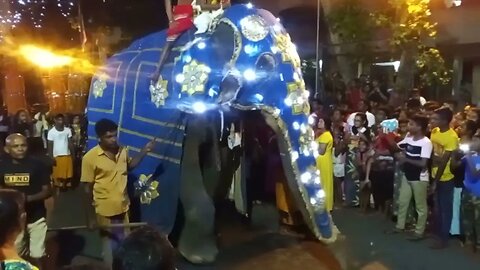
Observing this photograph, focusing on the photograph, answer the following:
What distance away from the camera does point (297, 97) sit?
6.43 metres

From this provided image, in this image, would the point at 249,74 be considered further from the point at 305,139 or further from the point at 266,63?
the point at 305,139

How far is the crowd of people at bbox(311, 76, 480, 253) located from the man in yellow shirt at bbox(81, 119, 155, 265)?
2910 millimetres

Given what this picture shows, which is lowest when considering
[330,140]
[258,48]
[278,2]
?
[330,140]

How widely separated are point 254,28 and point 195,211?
1711mm

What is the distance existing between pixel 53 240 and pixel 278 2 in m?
13.0

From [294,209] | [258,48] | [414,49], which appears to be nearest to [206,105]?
[258,48]

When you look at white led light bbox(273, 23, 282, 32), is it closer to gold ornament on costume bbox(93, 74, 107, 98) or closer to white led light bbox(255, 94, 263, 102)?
white led light bbox(255, 94, 263, 102)

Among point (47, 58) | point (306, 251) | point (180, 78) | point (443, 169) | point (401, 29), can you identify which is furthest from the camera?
point (47, 58)

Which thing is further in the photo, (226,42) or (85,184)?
(226,42)

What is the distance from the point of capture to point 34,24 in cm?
2150

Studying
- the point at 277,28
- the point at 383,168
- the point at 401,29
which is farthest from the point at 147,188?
the point at 401,29

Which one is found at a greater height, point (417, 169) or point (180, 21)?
point (180, 21)

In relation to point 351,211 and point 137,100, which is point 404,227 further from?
point 137,100

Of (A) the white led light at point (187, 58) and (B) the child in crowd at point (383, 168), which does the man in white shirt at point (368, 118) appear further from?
(A) the white led light at point (187, 58)
